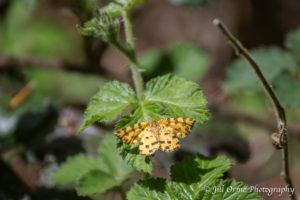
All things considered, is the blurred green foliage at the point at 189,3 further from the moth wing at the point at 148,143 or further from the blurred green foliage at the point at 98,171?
the moth wing at the point at 148,143

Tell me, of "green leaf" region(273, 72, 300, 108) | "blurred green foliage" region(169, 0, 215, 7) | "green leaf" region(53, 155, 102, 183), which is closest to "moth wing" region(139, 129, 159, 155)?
"green leaf" region(53, 155, 102, 183)

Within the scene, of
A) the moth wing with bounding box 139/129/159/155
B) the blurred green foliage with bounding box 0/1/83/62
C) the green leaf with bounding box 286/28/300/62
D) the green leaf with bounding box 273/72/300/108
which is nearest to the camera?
the moth wing with bounding box 139/129/159/155

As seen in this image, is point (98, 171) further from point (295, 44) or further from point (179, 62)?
point (179, 62)

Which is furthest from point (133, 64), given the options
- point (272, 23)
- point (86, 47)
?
point (272, 23)

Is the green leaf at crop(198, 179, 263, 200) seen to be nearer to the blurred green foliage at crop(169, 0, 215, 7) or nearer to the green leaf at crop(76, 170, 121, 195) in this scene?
the green leaf at crop(76, 170, 121, 195)

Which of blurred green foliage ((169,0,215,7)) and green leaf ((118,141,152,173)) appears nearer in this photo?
green leaf ((118,141,152,173))
